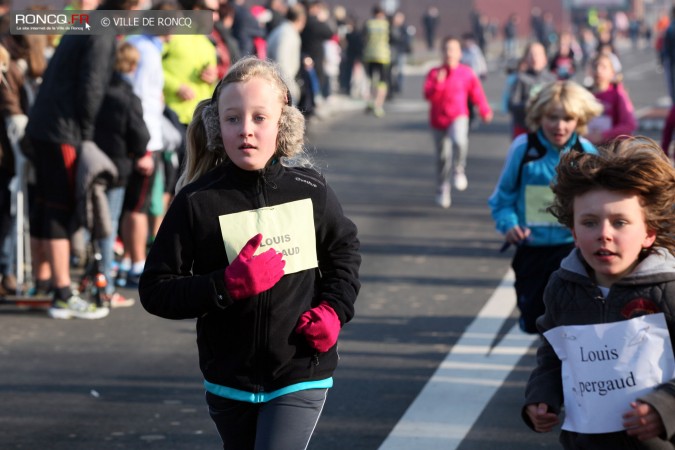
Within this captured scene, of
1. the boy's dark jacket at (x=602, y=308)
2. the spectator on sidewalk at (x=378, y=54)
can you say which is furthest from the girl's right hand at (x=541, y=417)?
the spectator on sidewalk at (x=378, y=54)

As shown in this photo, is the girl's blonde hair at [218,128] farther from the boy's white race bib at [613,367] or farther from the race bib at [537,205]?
the race bib at [537,205]

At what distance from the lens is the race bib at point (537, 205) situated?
7410 mm

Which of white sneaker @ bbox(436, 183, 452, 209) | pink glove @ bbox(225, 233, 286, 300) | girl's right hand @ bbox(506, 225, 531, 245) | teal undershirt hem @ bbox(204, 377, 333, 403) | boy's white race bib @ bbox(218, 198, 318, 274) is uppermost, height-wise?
boy's white race bib @ bbox(218, 198, 318, 274)

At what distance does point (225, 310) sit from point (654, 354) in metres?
1.25

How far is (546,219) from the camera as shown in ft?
24.5

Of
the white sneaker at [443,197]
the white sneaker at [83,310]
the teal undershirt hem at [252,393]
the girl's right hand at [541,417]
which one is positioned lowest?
the white sneaker at [443,197]

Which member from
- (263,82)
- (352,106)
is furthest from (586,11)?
(263,82)

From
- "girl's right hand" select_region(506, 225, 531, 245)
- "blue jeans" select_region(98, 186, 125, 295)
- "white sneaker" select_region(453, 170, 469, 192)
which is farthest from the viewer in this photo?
"white sneaker" select_region(453, 170, 469, 192)

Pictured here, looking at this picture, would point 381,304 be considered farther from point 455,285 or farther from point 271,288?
point 271,288

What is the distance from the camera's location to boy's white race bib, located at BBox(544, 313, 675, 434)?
3.88 meters

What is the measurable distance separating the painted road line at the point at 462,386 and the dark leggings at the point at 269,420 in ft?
7.01

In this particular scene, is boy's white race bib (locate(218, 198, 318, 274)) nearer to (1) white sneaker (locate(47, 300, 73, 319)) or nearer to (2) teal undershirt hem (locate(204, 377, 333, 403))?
(2) teal undershirt hem (locate(204, 377, 333, 403))

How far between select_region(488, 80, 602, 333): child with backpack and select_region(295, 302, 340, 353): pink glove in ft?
10.3

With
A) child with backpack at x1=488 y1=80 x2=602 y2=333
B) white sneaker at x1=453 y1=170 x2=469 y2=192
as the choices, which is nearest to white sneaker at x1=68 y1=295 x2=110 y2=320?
child with backpack at x1=488 y1=80 x2=602 y2=333
